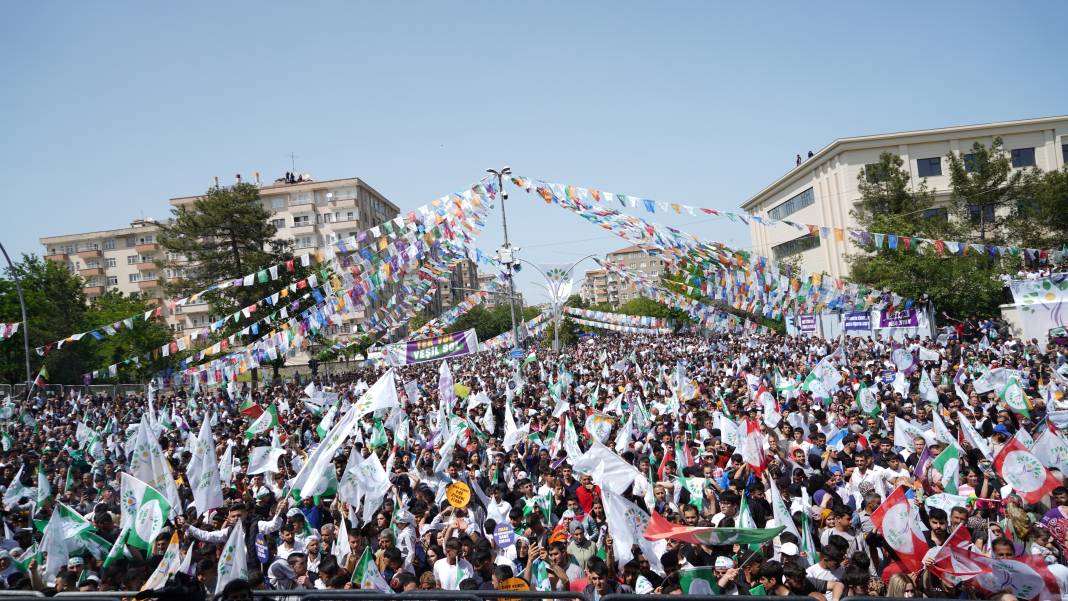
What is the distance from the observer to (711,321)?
3297 cm

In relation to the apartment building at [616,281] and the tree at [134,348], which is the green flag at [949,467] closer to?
the tree at [134,348]

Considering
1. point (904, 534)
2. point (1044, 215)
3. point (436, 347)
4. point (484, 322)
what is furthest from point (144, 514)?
point (484, 322)

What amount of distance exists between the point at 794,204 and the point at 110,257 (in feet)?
207

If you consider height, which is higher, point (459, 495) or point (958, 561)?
point (459, 495)

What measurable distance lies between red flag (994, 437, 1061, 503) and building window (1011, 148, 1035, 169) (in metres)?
48.6

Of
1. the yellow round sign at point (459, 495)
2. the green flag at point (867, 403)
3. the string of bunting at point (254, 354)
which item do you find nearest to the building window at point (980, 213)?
the green flag at point (867, 403)

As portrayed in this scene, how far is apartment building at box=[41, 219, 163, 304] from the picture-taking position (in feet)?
227

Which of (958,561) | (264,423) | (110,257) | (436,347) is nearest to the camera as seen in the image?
(958,561)

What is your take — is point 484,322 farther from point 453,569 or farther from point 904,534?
point 904,534

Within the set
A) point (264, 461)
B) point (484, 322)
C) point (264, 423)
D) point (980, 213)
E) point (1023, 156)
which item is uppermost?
point (1023, 156)

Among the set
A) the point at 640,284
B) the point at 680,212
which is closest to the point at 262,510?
the point at 680,212

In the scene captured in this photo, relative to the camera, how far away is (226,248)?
40.6 metres

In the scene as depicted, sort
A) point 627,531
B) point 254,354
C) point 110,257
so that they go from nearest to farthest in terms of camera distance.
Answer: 1. point 627,531
2. point 254,354
3. point 110,257

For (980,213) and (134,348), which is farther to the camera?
(134,348)
